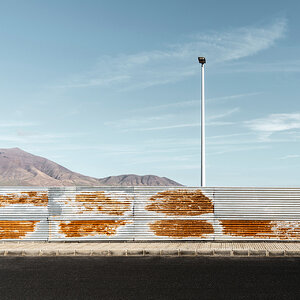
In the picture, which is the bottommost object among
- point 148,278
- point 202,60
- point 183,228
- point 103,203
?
point 148,278

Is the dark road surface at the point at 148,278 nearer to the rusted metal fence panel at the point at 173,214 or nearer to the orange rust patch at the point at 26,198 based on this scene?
the rusted metal fence panel at the point at 173,214

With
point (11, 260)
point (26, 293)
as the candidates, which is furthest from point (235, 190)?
point (26, 293)

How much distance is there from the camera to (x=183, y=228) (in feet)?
46.3

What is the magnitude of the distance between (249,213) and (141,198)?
11.4 ft

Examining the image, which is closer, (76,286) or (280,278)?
(76,286)

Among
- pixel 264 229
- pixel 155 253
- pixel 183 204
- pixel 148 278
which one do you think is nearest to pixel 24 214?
pixel 155 253

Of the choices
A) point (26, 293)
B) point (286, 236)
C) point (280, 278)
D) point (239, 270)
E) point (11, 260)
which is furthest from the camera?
point (286, 236)

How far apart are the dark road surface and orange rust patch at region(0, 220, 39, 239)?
278 cm

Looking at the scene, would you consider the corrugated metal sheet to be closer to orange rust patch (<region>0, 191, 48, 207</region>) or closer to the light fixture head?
orange rust patch (<region>0, 191, 48, 207</region>)

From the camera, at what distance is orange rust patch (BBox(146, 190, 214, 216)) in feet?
46.5

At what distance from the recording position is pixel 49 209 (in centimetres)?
1438

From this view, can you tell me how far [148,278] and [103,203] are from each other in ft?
19.5

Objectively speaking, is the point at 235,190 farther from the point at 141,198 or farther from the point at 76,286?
the point at 76,286

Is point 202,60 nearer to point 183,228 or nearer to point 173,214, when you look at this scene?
point 173,214
